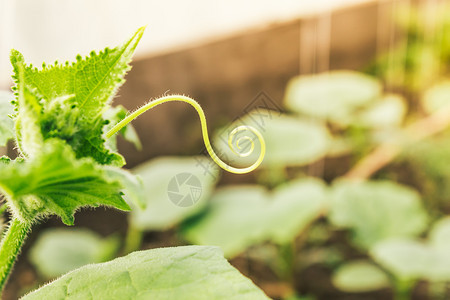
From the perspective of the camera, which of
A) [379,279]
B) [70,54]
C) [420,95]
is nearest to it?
[379,279]

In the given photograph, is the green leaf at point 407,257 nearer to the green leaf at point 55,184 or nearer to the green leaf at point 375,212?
the green leaf at point 375,212

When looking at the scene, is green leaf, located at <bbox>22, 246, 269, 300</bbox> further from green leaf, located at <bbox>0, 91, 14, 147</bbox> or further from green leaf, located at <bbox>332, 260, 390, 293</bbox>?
green leaf, located at <bbox>332, 260, 390, 293</bbox>

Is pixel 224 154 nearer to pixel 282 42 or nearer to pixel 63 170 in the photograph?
pixel 282 42

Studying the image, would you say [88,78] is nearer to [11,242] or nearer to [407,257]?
[11,242]

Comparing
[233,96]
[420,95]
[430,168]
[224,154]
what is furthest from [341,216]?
[420,95]

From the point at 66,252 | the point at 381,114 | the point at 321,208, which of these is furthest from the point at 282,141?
the point at 66,252

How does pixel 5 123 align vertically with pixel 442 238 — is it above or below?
above
